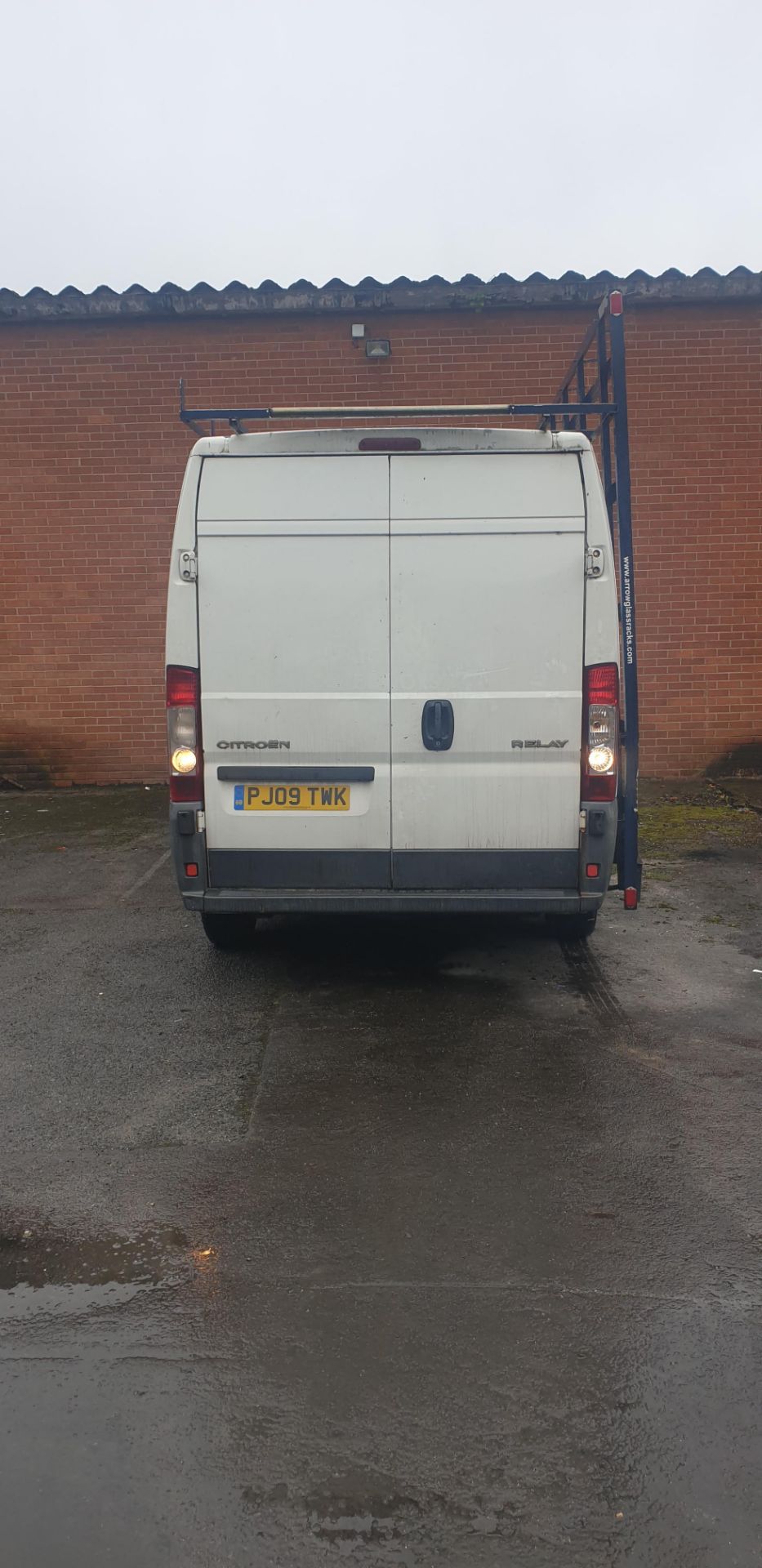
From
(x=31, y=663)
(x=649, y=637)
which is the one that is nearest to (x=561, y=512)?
(x=649, y=637)

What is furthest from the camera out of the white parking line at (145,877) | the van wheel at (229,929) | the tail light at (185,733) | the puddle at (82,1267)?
the white parking line at (145,877)

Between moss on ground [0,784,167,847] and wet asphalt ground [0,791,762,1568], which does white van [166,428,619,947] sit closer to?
wet asphalt ground [0,791,762,1568]

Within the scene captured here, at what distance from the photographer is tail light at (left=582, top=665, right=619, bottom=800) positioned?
461 centimetres

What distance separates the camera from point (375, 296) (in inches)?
399

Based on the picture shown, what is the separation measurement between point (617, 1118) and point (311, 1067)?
1.20 metres

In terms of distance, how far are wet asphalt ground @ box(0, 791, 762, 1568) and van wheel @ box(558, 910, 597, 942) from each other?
0.23 metres

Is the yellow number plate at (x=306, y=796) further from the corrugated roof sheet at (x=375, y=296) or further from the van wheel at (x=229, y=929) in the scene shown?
the corrugated roof sheet at (x=375, y=296)

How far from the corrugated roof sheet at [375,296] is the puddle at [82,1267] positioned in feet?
30.1

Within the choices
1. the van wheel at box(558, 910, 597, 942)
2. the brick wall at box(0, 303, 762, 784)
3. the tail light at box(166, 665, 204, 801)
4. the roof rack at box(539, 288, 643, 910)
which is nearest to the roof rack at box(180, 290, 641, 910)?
the roof rack at box(539, 288, 643, 910)

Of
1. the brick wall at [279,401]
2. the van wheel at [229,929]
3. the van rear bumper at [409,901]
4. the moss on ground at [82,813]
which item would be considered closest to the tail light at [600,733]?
the van rear bumper at [409,901]

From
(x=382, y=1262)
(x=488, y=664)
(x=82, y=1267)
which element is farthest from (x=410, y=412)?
(x=82, y=1267)

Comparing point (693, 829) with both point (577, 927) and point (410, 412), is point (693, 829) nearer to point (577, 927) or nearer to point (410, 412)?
point (577, 927)

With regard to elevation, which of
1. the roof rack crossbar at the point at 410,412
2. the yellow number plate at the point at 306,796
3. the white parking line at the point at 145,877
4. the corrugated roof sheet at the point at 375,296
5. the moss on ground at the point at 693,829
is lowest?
→ the white parking line at the point at 145,877

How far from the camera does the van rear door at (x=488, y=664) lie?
15.1ft
